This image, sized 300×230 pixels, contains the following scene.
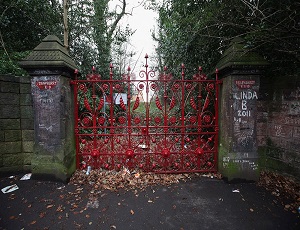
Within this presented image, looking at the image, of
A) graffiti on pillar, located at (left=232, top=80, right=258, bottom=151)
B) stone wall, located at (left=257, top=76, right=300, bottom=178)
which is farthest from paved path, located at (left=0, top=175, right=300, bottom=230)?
graffiti on pillar, located at (left=232, top=80, right=258, bottom=151)

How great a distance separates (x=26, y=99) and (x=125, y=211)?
306 centimetres

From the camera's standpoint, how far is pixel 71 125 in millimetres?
3605

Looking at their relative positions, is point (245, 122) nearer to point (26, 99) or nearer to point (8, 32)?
point (26, 99)

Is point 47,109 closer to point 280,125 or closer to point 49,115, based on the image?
point 49,115

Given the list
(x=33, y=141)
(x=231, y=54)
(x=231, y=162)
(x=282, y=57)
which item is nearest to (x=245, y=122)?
(x=231, y=162)

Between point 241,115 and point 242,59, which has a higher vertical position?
point 242,59

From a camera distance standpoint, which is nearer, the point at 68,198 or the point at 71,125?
the point at 68,198

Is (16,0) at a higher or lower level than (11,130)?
higher

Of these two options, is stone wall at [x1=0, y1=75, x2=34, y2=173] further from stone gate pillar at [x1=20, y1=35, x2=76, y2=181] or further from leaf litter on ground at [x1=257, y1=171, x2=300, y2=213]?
leaf litter on ground at [x1=257, y1=171, x2=300, y2=213]

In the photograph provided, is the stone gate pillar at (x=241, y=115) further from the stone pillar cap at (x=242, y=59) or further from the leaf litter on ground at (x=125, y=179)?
the leaf litter on ground at (x=125, y=179)

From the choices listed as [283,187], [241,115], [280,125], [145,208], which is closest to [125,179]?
[145,208]

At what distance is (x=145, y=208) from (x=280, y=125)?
121 inches

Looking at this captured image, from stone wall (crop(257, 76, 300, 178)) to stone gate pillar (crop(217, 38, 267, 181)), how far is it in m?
0.37

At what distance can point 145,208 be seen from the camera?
2.72 meters
